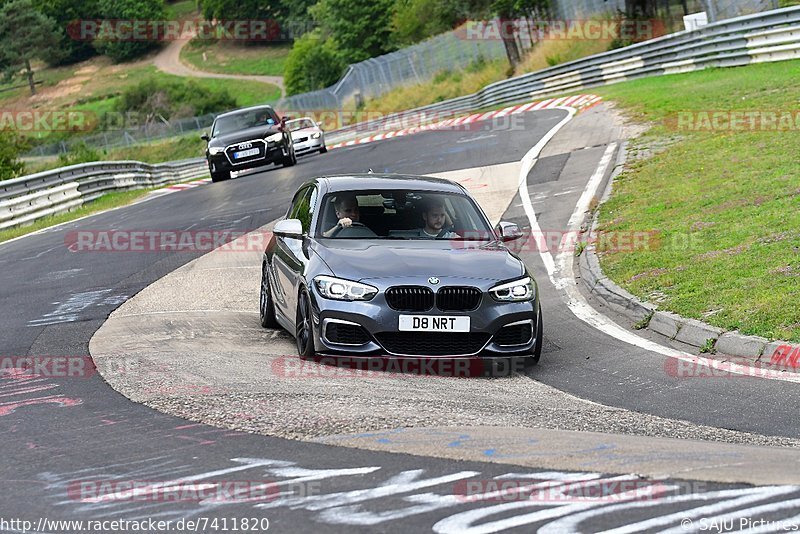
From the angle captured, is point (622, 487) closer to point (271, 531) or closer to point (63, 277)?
point (271, 531)

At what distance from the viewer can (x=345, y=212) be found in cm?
1070

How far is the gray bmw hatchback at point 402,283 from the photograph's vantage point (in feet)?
30.1

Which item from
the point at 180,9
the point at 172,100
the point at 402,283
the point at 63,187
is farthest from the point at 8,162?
the point at 180,9

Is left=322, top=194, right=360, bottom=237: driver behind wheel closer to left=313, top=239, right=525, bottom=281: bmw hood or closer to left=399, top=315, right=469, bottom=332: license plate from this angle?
left=313, top=239, right=525, bottom=281: bmw hood

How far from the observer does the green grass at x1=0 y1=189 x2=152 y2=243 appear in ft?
81.1

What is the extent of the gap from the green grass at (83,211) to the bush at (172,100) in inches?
2911

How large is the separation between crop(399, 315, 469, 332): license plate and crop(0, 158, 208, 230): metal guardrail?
18035mm

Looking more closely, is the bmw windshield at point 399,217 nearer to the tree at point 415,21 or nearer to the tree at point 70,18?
the tree at point 415,21

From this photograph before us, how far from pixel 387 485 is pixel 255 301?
816 cm

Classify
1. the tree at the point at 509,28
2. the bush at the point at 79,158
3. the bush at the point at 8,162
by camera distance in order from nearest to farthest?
the bush at the point at 8,162
the bush at the point at 79,158
the tree at the point at 509,28

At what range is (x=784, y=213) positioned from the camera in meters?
13.8

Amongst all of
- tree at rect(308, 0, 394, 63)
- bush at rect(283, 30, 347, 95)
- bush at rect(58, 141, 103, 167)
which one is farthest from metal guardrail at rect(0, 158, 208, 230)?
bush at rect(283, 30, 347, 95)

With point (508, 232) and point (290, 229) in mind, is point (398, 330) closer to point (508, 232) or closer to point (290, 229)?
point (290, 229)

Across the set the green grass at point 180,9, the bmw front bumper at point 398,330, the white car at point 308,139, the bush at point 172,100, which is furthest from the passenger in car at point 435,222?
the green grass at point 180,9
